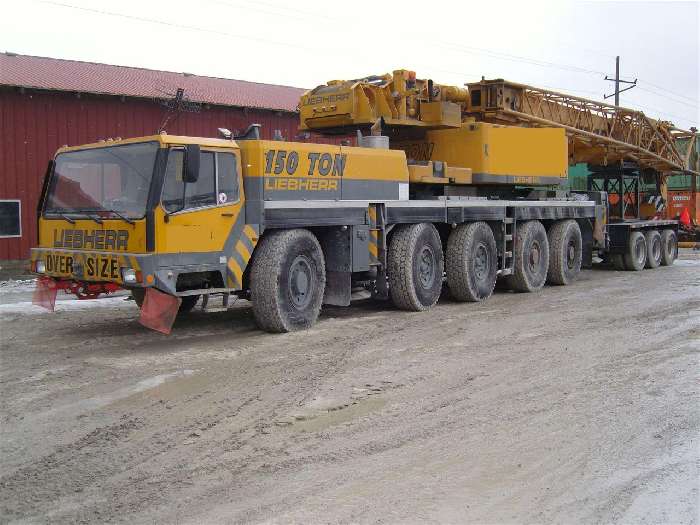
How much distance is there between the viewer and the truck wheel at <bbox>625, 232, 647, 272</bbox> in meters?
17.9

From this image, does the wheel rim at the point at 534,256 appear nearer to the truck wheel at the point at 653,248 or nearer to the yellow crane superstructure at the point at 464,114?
the yellow crane superstructure at the point at 464,114

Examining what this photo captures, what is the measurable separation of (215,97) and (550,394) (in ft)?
50.0

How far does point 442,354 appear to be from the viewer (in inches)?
312

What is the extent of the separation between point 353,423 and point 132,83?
15.2m

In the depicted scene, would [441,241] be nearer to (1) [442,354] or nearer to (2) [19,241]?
(1) [442,354]

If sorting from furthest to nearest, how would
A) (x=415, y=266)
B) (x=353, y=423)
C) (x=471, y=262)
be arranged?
(x=471, y=262) → (x=415, y=266) → (x=353, y=423)

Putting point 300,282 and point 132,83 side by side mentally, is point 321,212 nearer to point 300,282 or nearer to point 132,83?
point 300,282

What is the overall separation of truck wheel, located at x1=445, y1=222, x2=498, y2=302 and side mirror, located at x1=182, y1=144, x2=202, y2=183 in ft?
17.7

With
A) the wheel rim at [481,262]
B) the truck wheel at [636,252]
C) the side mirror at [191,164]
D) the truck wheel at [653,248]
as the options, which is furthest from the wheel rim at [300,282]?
the truck wheel at [653,248]

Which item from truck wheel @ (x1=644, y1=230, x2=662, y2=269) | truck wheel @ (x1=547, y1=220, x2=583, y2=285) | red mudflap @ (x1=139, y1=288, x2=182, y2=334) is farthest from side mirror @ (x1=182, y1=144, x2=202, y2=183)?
truck wheel @ (x1=644, y1=230, x2=662, y2=269)

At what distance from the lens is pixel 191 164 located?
25.8 ft

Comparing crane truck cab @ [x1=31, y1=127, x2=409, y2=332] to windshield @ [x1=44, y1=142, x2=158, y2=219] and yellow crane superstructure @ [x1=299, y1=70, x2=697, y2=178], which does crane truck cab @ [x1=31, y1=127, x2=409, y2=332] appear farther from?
yellow crane superstructure @ [x1=299, y1=70, x2=697, y2=178]

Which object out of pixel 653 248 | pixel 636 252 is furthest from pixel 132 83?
pixel 653 248

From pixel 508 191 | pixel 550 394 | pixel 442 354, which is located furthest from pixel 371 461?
pixel 508 191
